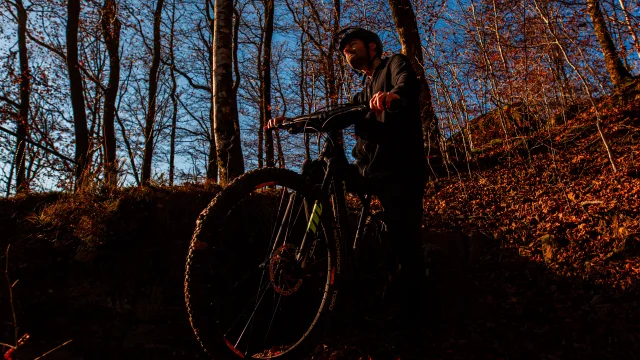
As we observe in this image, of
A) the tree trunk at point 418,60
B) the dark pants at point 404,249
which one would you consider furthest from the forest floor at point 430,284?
the tree trunk at point 418,60

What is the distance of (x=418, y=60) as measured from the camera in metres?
6.89

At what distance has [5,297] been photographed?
2.37 metres

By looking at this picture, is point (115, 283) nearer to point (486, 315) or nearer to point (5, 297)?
point (5, 297)

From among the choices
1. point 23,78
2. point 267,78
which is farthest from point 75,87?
point 267,78

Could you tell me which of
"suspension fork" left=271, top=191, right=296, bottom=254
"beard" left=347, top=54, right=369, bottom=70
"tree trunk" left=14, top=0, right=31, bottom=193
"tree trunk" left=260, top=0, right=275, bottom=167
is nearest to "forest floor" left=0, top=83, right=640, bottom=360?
"suspension fork" left=271, top=191, right=296, bottom=254

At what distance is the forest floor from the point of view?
2387mm

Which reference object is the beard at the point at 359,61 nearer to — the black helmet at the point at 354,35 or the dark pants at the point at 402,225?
the black helmet at the point at 354,35

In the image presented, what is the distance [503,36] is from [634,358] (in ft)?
23.8

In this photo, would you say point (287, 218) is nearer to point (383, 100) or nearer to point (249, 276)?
point (249, 276)

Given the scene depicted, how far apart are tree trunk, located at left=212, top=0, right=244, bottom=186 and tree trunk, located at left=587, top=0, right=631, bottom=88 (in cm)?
765

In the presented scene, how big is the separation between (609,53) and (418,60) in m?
5.51

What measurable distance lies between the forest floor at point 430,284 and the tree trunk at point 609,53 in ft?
17.3

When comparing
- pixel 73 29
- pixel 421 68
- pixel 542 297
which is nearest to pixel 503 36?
pixel 421 68

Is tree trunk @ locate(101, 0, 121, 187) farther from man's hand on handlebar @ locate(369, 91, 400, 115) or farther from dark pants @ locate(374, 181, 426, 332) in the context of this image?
man's hand on handlebar @ locate(369, 91, 400, 115)
